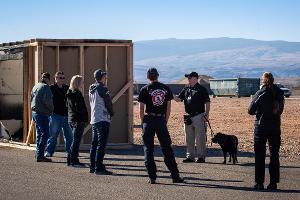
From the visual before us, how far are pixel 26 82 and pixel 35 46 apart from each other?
41.2 inches

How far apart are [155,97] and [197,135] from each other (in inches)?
130

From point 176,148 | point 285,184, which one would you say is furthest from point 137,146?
point 285,184

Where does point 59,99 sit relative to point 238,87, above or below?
above

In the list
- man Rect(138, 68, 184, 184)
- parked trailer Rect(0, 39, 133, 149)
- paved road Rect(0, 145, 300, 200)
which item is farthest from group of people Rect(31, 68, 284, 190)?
parked trailer Rect(0, 39, 133, 149)

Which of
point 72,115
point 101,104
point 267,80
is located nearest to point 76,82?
point 72,115

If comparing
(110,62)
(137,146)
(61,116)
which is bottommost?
(137,146)

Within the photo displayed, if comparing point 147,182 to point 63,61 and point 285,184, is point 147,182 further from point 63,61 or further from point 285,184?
point 63,61

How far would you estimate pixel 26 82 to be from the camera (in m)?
16.6

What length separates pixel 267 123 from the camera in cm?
995

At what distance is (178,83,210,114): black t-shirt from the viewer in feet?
43.0

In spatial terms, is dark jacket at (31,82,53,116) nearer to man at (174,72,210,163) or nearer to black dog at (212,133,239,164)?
man at (174,72,210,163)

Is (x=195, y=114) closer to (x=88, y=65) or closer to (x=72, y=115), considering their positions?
(x=72, y=115)

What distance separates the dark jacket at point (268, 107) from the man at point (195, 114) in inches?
124

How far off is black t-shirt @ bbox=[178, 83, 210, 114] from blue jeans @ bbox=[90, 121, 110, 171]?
7.84 feet
